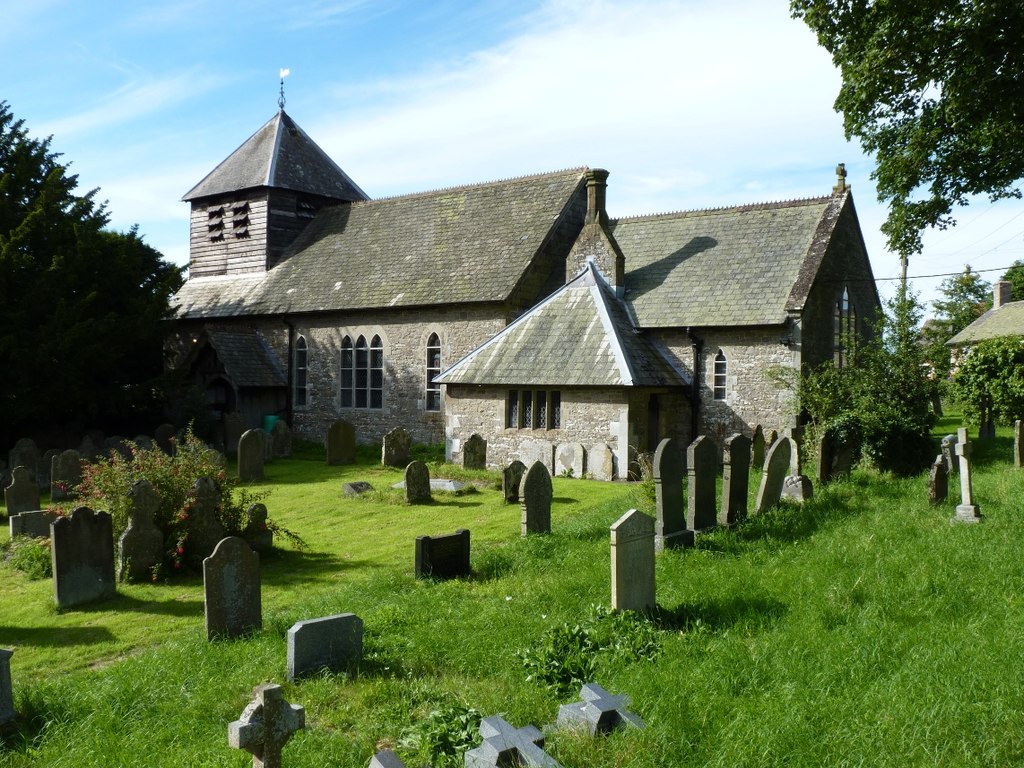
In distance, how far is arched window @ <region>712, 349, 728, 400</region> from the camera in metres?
19.9

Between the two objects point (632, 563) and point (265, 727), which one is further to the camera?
point (632, 563)

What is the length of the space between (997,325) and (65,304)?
4233cm

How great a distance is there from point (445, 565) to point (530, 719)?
422cm

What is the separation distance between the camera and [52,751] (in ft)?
17.0

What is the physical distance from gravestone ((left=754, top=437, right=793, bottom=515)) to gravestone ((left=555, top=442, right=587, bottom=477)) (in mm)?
6770

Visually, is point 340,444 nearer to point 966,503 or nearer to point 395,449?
point 395,449

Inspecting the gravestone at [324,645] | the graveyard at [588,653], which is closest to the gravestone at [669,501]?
the graveyard at [588,653]

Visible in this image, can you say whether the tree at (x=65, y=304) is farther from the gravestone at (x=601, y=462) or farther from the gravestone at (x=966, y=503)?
the gravestone at (x=966, y=503)

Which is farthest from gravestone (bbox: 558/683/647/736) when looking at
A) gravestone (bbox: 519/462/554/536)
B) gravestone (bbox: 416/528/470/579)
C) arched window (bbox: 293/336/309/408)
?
arched window (bbox: 293/336/309/408)

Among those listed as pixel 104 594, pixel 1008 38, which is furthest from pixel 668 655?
pixel 1008 38

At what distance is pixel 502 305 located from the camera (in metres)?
22.2

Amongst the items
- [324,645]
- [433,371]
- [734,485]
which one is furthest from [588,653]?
[433,371]

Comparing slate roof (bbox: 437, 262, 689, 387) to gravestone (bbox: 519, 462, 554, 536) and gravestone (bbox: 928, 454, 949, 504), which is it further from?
gravestone (bbox: 928, 454, 949, 504)

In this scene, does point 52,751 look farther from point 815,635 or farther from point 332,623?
point 815,635
